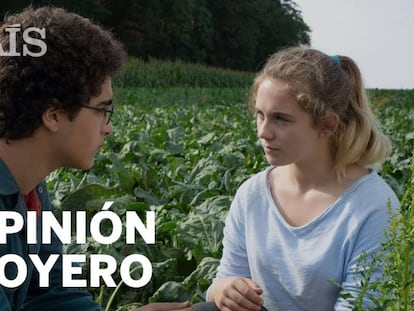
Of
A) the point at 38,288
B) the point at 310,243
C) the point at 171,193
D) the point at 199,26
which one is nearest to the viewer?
the point at 310,243

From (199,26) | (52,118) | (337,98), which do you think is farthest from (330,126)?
(199,26)

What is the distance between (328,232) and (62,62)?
3.39 feet

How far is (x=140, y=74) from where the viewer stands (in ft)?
113

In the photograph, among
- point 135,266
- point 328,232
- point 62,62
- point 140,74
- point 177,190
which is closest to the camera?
point 62,62

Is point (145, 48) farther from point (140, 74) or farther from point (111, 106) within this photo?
point (111, 106)

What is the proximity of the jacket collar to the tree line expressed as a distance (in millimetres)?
42061

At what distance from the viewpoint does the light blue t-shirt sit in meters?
2.88

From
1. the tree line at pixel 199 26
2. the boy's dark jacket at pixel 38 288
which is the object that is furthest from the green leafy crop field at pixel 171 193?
the tree line at pixel 199 26

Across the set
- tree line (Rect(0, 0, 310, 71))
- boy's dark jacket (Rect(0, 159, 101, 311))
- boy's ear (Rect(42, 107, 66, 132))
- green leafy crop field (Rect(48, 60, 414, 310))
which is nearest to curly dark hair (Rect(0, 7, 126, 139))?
boy's ear (Rect(42, 107, 66, 132))

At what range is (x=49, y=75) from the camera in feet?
8.67

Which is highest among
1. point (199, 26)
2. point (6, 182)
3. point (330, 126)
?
point (330, 126)

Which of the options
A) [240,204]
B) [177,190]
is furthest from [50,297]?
[177,190]

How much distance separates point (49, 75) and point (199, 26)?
2541 inches

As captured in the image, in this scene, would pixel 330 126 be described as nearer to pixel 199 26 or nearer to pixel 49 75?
pixel 49 75
